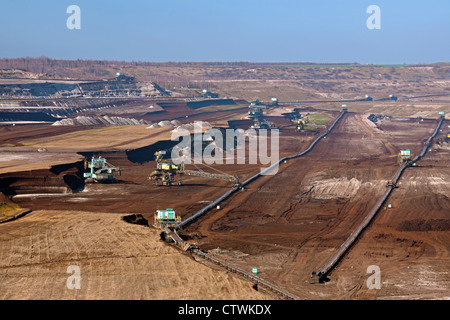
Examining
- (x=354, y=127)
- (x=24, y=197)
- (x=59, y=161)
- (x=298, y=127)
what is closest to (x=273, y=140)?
(x=298, y=127)

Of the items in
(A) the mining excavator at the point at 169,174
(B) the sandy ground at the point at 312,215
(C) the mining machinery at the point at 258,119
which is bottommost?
(B) the sandy ground at the point at 312,215

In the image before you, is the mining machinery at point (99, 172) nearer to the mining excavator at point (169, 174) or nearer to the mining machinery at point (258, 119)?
the mining excavator at point (169, 174)

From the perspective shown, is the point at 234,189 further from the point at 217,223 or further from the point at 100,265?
the point at 100,265

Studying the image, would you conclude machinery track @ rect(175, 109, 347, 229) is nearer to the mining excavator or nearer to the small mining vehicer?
the small mining vehicer

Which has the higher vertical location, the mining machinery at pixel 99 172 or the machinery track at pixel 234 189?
the mining machinery at pixel 99 172

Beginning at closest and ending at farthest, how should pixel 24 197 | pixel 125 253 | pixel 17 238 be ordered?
pixel 125 253, pixel 17 238, pixel 24 197

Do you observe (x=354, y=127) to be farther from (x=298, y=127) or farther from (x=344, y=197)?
(x=344, y=197)

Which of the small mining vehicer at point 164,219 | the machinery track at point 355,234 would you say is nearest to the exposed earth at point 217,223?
the machinery track at point 355,234

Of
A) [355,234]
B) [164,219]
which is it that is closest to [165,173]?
[164,219]
